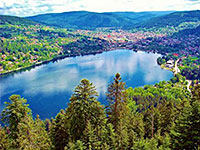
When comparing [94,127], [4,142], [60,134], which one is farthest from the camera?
[60,134]

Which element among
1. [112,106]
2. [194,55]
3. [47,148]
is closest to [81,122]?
[112,106]

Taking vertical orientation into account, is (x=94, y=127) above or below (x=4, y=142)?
above

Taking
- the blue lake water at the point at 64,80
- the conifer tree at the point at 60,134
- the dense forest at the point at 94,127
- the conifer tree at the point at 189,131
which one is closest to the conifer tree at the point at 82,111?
the dense forest at the point at 94,127

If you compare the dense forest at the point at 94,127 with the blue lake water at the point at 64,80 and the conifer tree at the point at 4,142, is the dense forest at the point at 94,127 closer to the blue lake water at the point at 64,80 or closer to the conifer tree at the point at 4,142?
the conifer tree at the point at 4,142

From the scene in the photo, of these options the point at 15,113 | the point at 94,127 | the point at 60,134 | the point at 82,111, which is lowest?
the point at 60,134

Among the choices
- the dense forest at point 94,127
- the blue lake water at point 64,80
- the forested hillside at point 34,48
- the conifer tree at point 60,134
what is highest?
the dense forest at point 94,127

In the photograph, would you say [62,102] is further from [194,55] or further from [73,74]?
[194,55]

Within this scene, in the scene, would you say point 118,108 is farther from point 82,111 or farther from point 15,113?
point 15,113

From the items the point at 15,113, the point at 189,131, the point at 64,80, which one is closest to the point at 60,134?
the point at 15,113
